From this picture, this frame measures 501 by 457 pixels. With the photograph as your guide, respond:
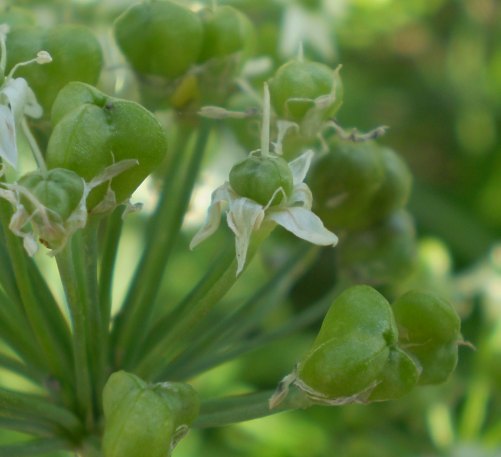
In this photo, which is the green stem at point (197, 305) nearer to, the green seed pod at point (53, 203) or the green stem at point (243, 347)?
the green stem at point (243, 347)

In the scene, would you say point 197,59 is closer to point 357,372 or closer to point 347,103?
point 357,372

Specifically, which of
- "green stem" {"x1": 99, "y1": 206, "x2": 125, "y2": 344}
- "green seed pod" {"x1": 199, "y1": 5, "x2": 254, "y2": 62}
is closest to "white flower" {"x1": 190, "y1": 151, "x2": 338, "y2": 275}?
"green stem" {"x1": 99, "y1": 206, "x2": 125, "y2": 344}

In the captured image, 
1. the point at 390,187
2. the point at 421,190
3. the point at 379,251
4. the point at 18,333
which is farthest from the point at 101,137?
the point at 421,190

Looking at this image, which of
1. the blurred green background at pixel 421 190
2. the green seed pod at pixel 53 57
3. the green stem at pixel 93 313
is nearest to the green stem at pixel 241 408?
the green stem at pixel 93 313

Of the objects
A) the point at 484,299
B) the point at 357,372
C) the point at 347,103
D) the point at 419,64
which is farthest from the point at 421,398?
the point at 419,64

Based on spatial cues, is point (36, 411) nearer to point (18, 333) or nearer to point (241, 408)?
point (18, 333)

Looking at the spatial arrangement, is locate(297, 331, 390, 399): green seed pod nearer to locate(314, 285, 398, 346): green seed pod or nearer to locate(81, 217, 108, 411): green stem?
locate(314, 285, 398, 346): green seed pod
